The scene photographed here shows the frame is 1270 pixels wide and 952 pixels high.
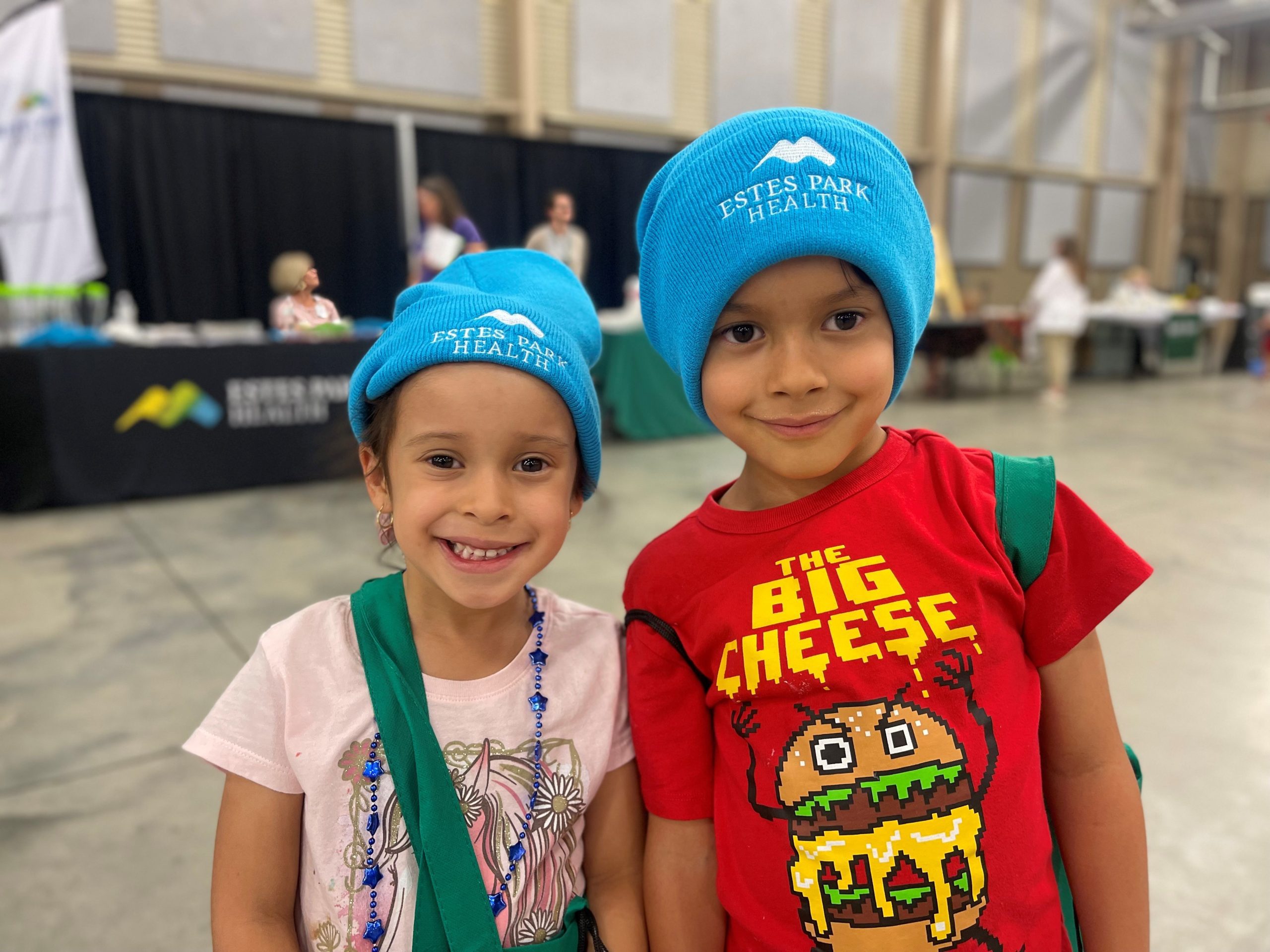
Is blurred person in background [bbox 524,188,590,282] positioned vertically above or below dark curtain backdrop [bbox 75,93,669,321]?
below

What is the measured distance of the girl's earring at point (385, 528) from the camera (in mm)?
823

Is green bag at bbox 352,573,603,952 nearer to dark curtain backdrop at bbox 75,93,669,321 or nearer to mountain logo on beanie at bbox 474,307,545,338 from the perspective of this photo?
mountain logo on beanie at bbox 474,307,545,338

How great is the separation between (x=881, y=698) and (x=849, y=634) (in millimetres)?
57

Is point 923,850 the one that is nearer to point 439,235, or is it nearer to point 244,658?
point 439,235

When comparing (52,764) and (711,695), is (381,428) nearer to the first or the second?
(711,695)

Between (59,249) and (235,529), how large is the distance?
103 inches

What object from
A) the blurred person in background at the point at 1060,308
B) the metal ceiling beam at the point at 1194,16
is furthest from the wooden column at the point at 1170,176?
the blurred person in background at the point at 1060,308

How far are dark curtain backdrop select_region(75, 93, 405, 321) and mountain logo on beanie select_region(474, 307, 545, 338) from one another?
5.85 meters

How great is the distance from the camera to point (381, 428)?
31.2 inches

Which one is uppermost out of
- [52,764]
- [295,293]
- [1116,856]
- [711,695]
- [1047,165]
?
[1047,165]

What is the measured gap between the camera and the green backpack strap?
0.74 metres

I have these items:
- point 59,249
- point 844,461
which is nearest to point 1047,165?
point 59,249

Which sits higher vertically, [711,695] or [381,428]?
[381,428]

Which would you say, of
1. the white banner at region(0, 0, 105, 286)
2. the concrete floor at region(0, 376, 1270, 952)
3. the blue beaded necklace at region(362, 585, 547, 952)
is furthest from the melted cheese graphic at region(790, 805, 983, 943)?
the white banner at region(0, 0, 105, 286)
